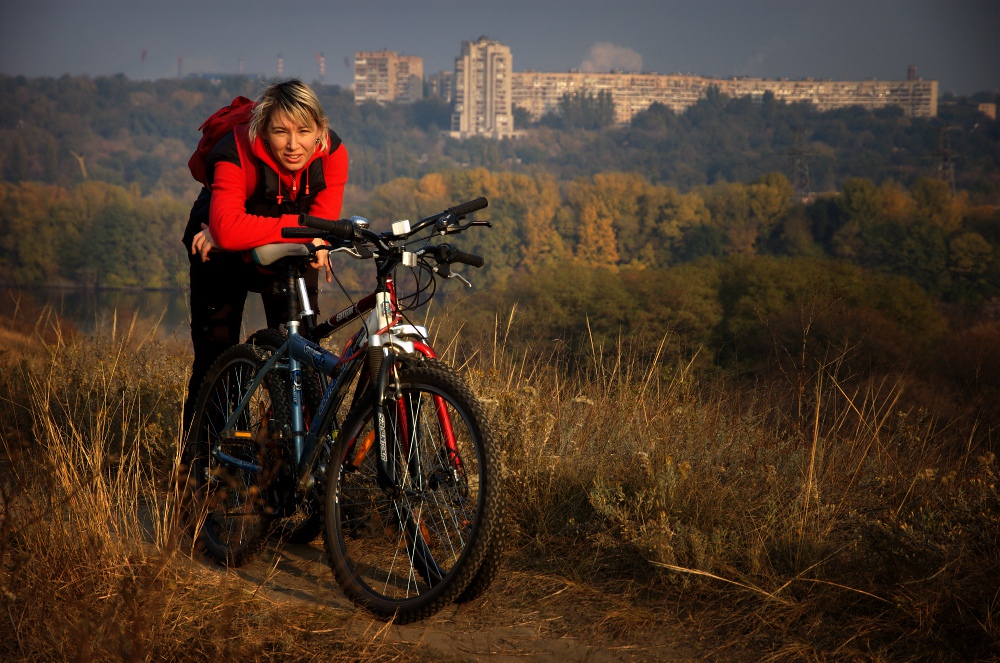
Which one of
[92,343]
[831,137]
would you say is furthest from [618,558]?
[831,137]

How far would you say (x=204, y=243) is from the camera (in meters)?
3.16

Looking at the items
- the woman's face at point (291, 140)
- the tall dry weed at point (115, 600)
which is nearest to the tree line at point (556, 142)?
the woman's face at point (291, 140)

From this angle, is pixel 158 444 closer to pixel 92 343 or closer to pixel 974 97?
pixel 92 343

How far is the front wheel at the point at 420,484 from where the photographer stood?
2.46 metres

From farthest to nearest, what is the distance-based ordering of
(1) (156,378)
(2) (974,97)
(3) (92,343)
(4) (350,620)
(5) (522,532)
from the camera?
(2) (974,97), (3) (92,343), (1) (156,378), (5) (522,532), (4) (350,620)

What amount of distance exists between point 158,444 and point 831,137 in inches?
6553

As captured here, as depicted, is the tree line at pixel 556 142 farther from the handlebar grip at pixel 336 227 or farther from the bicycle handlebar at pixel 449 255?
the handlebar grip at pixel 336 227

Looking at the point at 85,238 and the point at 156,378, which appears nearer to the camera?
the point at 156,378

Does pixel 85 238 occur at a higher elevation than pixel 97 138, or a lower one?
lower

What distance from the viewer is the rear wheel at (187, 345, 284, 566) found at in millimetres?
3068

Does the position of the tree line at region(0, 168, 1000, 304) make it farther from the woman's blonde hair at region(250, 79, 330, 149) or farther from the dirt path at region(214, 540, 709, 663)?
the dirt path at region(214, 540, 709, 663)

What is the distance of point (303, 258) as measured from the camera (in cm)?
305

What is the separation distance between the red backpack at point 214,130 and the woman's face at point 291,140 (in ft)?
0.71

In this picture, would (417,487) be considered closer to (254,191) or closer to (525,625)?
(525,625)
